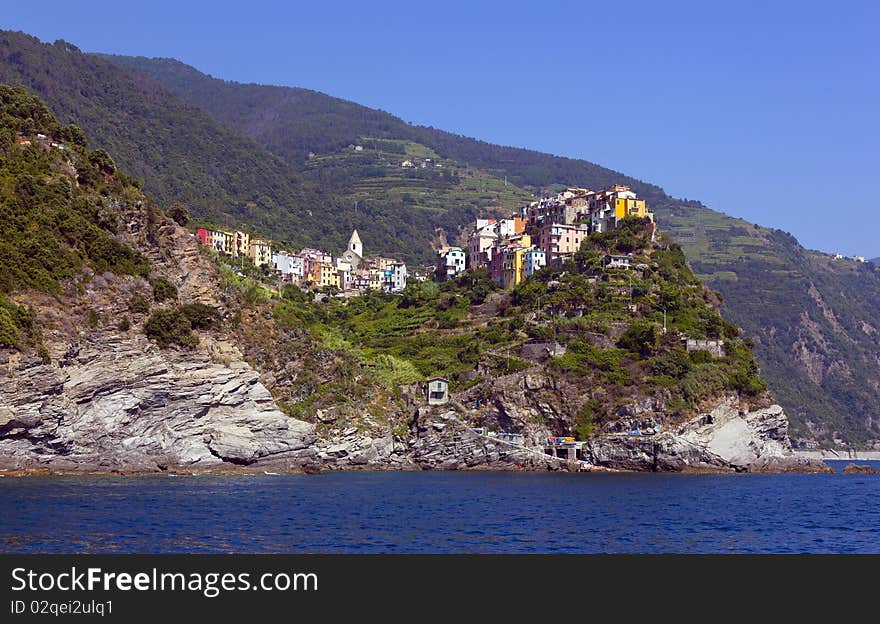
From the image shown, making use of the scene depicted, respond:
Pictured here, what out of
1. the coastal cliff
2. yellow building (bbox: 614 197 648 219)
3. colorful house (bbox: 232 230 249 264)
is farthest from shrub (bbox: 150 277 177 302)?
colorful house (bbox: 232 230 249 264)

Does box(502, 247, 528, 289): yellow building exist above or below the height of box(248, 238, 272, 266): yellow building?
below

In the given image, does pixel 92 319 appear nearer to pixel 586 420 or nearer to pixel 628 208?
pixel 586 420

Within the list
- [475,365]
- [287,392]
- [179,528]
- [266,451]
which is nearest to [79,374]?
[266,451]

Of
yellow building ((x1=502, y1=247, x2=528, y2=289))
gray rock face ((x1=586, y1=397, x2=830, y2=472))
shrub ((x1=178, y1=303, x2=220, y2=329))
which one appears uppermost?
yellow building ((x1=502, y1=247, x2=528, y2=289))

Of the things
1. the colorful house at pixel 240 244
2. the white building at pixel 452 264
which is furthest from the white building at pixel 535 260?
the colorful house at pixel 240 244

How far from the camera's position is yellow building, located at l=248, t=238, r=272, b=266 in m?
144

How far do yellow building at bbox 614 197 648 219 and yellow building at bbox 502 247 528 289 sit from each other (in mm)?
11184

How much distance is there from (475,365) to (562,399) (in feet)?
31.9

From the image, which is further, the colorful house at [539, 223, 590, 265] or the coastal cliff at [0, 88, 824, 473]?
the colorful house at [539, 223, 590, 265]

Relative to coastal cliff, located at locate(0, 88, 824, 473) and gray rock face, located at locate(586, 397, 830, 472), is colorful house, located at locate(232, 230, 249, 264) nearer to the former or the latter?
coastal cliff, located at locate(0, 88, 824, 473)

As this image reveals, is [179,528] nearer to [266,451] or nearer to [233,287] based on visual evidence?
[266,451]

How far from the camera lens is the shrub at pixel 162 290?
73500 mm

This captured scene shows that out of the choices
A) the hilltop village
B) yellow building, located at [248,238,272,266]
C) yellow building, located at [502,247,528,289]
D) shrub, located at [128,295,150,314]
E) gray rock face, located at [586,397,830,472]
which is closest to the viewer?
shrub, located at [128,295,150,314]
